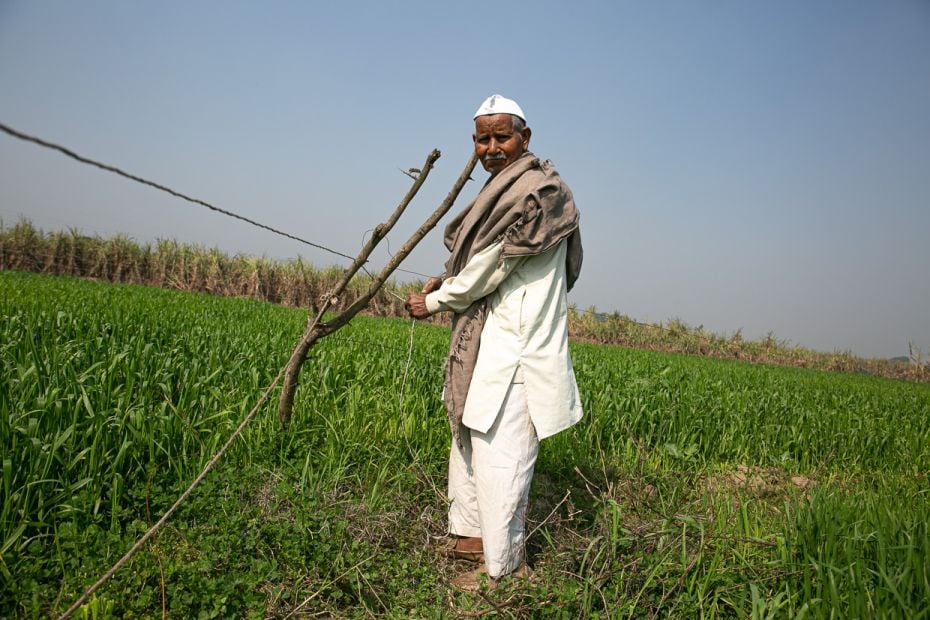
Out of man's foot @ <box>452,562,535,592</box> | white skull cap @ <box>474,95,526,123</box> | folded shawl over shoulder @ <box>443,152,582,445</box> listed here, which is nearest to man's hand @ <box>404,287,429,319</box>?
folded shawl over shoulder @ <box>443,152,582,445</box>

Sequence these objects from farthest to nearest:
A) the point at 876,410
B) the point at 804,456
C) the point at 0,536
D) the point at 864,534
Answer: the point at 876,410 < the point at 804,456 < the point at 864,534 < the point at 0,536

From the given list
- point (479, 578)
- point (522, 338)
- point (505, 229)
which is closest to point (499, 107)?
point (505, 229)

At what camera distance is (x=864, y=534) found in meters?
2.63

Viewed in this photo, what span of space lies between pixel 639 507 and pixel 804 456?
295cm

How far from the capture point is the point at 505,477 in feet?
7.86

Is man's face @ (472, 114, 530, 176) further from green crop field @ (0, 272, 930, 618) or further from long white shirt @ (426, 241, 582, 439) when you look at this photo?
Result: green crop field @ (0, 272, 930, 618)

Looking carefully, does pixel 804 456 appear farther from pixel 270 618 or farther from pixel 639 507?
pixel 270 618

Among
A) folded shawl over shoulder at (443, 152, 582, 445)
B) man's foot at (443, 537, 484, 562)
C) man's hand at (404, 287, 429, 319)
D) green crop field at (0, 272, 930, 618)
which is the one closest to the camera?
green crop field at (0, 272, 930, 618)

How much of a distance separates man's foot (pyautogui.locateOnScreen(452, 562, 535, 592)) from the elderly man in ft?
0.05

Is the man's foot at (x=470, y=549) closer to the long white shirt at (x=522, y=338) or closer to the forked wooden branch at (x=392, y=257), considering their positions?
the long white shirt at (x=522, y=338)

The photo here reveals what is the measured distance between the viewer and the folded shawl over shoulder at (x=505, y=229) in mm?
2350

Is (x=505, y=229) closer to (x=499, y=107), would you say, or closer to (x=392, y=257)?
(x=499, y=107)

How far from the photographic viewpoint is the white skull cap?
2.41 metres

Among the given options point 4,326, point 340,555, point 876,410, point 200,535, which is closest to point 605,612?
point 340,555
